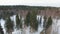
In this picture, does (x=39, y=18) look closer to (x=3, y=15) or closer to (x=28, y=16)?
(x=28, y=16)

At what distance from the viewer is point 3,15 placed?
100 centimetres

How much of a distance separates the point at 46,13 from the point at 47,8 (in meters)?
0.04

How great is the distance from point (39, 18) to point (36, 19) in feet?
0.08

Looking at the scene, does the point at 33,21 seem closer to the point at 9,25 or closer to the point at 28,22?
the point at 28,22

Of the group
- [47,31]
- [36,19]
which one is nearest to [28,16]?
[36,19]

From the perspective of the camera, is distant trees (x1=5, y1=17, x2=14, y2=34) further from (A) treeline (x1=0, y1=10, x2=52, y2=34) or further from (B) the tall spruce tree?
(B) the tall spruce tree

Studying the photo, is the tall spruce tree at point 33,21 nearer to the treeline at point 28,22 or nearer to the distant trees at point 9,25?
the treeline at point 28,22

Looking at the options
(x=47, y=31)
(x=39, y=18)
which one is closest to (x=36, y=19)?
(x=39, y=18)

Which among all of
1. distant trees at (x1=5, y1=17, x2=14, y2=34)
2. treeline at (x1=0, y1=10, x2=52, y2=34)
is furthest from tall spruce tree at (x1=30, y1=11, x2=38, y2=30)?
distant trees at (x1=5, y1=17, x2=14, y2=34)

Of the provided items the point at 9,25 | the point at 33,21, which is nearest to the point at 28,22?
the point at 33,21

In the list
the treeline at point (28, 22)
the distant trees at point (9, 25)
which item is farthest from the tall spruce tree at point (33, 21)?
the distant trees at point (9, 25)
